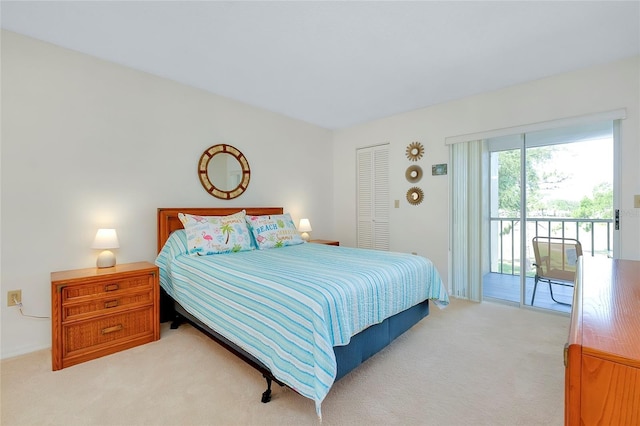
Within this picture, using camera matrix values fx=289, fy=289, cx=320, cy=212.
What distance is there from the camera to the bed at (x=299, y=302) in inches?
59.8

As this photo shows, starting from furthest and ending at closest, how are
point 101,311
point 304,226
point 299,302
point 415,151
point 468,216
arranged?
point 304,226, point 415,151, point 468,216, point 101,311, point 299,302

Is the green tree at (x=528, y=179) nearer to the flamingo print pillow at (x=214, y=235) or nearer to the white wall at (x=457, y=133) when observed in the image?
the white wall at (x=457, y=133)

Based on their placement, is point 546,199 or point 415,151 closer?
point 546,199

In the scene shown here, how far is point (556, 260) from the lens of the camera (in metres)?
3.11

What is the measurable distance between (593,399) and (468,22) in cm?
243

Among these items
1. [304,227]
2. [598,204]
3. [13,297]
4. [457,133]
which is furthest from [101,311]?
[598,204]

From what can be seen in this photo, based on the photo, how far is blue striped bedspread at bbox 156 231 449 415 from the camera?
1504 mm

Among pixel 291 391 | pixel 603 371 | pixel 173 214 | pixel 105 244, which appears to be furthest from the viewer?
pixel 173 214

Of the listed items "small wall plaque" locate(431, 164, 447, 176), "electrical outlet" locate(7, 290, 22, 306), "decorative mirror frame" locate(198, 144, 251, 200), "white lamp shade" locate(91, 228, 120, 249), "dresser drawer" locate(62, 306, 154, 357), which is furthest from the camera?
"small wall plaque" locate(431, 164, 447, 176)

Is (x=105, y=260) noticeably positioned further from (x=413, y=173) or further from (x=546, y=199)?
(x=546, y=199)

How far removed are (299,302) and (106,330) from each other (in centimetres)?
176

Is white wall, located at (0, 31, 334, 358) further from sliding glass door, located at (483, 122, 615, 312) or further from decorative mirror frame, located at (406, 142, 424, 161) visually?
sliding glass door, located at (483, 122, 615, 312)

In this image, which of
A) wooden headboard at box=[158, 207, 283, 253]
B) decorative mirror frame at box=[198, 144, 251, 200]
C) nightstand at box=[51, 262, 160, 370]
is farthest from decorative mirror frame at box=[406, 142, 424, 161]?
nightstand at box=[51, 262, 160, 370]

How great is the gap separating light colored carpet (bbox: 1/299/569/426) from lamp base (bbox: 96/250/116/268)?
0.75 metres
